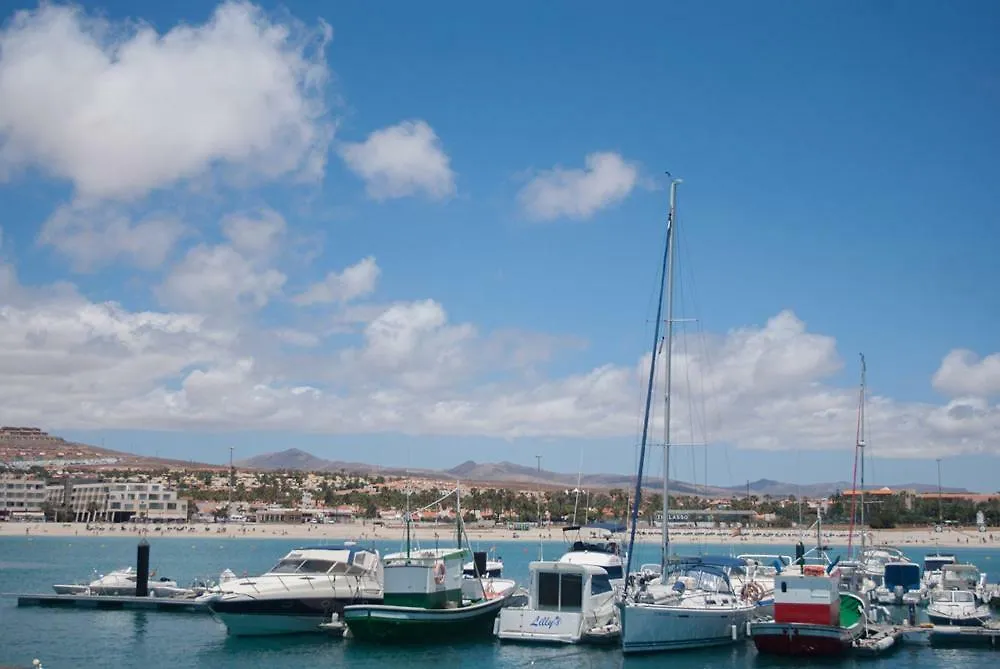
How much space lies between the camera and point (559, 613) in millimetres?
38094

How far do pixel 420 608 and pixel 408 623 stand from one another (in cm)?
72

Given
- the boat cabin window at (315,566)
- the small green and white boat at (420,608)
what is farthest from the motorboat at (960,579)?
the boat cabin window at (315,566)

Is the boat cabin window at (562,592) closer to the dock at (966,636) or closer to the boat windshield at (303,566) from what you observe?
the boat windshield at (303,566)

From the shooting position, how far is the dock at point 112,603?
166ft

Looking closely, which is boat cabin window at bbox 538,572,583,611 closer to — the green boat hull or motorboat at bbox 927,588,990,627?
the green boat hull

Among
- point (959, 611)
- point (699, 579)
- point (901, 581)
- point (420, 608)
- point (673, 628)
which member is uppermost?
point (699, 579)

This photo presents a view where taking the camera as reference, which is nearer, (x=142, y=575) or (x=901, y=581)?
(x=142, y=575)

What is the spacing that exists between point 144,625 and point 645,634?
2405 cm

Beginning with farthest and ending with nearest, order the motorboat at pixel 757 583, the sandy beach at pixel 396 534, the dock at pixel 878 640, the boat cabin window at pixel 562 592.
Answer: the sandy beach at pixel 396 534, the motorboat at pixel 757 583, the boat cabin window at pixel 562 592, the dock at pixel 878 640

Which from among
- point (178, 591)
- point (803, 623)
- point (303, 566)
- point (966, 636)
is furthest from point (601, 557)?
point (178, 591)

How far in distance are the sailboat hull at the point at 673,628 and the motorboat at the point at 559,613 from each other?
2490 mm

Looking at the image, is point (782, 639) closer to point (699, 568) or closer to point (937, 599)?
point (699, 568)

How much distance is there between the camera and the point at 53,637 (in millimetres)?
42375

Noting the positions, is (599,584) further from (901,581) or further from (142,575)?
(901,581)
